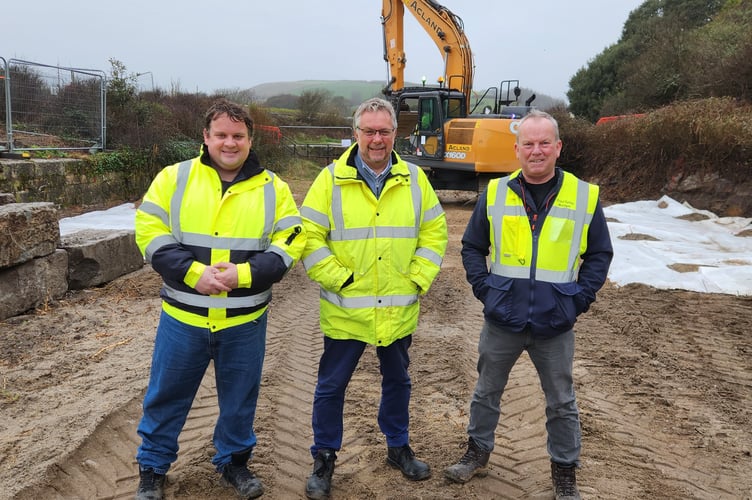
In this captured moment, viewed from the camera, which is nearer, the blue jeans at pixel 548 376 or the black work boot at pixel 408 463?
the blue jeans at pixel 548 376

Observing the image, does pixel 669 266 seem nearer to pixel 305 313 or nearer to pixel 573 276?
pixel 305 313

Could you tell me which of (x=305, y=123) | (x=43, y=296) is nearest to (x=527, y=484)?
(x=43, y=296)

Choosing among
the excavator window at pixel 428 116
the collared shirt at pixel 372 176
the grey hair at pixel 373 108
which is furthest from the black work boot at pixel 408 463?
the excavator window at pixel 428 116

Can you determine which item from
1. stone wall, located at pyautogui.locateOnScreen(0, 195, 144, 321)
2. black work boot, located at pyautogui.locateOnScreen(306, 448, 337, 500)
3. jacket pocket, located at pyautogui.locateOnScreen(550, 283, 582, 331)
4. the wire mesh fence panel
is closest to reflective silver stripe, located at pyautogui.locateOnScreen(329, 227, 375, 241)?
jacket pocket, located at pyautogui.locateOnScreen(550, 283, 582, 331)

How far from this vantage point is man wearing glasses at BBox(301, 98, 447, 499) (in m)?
2.92

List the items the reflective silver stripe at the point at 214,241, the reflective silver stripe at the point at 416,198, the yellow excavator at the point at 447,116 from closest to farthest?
the reflective silver stripe at the point at 214,241
the reflective silver stripe at the point at 416,198
the yellow excavator at the point at 447,116

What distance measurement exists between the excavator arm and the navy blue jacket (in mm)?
12061

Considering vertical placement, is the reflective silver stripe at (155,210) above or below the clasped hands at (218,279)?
above

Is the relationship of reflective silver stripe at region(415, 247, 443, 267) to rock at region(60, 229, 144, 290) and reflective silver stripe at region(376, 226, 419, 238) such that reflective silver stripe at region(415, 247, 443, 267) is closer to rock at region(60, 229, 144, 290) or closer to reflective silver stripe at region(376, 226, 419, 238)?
reflective silver stripe at region(376, 226, 419, 238)

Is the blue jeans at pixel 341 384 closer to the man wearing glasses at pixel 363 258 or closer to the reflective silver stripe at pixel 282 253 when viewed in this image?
the man wearing glasses at pixel 363 258

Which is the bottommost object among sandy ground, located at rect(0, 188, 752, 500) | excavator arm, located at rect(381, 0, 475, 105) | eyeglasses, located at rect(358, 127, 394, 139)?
sandy ground, located at rect(0, 188, 752, 500)

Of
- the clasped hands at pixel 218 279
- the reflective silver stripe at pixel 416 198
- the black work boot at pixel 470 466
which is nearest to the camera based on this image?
the clasped hands at pixel 218 279

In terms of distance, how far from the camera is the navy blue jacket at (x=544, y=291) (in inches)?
111

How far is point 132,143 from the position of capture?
12.4m
